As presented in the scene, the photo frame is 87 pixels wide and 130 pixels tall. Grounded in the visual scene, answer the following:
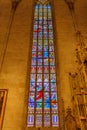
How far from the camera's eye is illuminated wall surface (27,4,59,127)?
11.0 meters

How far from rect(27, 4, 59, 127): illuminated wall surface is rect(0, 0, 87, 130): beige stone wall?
32 centimetres

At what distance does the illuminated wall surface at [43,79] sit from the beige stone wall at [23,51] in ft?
1.04

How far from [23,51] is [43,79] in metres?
2.34

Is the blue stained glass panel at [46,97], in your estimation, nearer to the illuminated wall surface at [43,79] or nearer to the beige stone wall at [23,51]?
the illuminated wall surface at [43,79]

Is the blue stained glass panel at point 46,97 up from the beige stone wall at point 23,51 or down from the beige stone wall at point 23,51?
down

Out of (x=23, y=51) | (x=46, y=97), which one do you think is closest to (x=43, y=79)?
(x=46, y=97)

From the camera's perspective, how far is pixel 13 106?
11.3m

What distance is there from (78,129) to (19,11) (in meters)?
10.8

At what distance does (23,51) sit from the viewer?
14133mm

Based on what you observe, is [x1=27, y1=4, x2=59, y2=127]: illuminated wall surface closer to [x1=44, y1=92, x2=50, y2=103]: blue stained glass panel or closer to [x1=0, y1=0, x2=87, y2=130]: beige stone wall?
[x1=44, y1=92, x2=50, y2=103]: blue stained glass panel

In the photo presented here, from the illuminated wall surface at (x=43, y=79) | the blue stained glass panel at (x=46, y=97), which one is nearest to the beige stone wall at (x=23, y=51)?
the illuminated wall surface at (x=43, y=79)

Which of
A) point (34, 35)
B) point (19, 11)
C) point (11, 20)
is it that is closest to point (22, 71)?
point (34, 35)

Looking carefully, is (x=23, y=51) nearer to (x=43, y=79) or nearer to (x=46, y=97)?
(x=43, y=79)

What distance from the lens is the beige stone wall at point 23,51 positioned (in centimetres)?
1131
